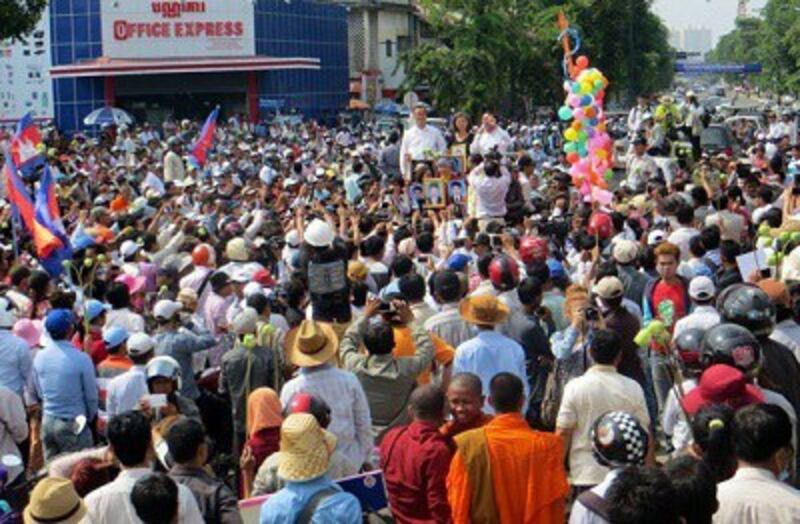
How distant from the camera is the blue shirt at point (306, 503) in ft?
18.9

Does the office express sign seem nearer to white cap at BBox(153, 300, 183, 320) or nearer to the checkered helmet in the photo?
white cap at BBox(153, 300, 183, 320)

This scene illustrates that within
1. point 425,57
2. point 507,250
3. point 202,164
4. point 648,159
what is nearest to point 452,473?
point 507,250

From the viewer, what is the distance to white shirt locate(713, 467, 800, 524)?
5.27 m

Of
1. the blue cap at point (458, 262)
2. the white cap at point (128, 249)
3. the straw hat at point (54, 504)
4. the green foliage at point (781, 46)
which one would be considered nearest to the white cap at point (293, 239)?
the white cap at point (128, 249)

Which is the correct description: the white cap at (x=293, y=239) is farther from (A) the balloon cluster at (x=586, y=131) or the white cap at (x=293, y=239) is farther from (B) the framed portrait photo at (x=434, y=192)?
(B) the framed portrait photo at (x=434, y=192)

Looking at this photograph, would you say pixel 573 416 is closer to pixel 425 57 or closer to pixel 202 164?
pixel 202 164

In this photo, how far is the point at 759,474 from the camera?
547cm

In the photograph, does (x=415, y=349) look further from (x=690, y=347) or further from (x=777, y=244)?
(x=777, y=244)

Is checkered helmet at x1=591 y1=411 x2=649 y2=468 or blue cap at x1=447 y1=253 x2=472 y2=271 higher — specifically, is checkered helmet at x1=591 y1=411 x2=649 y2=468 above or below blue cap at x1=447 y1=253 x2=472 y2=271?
below

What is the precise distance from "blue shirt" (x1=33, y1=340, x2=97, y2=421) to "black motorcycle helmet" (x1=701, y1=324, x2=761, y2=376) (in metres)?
3.86

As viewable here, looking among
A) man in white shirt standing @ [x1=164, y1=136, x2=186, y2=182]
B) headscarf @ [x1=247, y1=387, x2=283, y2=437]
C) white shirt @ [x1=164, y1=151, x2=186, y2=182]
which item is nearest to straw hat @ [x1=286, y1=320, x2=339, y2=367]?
headscarf @ [x1=247, y1=387, x2=283, y2=437]

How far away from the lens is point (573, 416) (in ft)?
23.8

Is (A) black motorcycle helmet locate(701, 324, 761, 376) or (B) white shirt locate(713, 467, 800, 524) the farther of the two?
(A) black motorcycle helmet locate(701, 324, 761, 376)

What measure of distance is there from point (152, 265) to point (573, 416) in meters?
6.31
